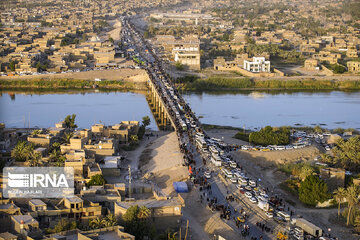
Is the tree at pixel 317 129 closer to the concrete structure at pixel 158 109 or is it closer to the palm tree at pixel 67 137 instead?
the concrete structure at pixel 158 109

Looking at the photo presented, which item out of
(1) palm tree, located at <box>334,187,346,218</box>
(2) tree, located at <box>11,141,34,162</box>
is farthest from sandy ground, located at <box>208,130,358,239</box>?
(2) tree, located at <box>11,141,34,162</box>

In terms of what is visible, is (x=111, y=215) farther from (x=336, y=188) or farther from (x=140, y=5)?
(x=140, y=5)

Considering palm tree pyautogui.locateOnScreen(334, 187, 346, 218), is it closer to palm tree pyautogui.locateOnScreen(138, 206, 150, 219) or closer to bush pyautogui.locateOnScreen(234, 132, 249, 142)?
palm tree pyautogui.locateOnScreen(138, 206, 150, 219)

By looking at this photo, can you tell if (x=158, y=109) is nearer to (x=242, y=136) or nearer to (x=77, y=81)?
(x=242, y=136)

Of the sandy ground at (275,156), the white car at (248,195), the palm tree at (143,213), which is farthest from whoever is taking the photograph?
the sandy ground at (275,156)

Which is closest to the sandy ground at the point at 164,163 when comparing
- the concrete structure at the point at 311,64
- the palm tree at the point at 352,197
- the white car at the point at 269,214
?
the white car at the point at 269,214

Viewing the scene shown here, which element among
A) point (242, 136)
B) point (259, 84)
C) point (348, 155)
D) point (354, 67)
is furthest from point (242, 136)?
point (354, 67)
